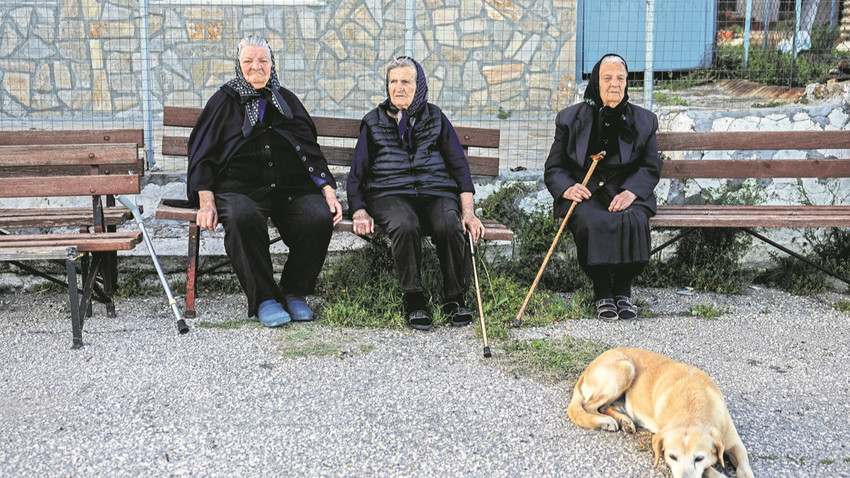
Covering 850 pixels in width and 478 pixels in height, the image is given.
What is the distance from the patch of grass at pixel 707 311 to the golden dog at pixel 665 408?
158 cm

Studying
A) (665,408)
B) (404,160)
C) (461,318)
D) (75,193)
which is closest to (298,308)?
(461,318)

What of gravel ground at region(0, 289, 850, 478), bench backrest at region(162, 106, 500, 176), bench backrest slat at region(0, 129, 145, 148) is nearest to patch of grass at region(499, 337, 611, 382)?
gravel ground at region(0, 289, 850, 478)

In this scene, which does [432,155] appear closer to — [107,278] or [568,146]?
[568,146]

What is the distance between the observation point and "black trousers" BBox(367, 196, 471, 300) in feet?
15.2

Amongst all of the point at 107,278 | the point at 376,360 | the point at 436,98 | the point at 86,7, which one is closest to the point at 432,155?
the point at 376,360

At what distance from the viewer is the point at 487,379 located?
3.90 metres

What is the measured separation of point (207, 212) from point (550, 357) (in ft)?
6.58

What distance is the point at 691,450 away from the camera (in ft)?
9.09

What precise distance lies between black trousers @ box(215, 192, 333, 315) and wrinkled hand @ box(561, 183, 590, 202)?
4.54ft

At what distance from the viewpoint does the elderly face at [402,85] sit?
485cm

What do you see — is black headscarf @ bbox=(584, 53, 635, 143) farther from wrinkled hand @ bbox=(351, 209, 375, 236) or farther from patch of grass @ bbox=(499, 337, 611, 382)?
wrinkled hand @ bbox=(351, 209, 375, 236)

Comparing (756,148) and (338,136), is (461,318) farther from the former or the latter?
A: (756,148)

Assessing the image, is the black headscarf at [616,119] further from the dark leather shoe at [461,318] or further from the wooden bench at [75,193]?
the wooden bench at [75,193]

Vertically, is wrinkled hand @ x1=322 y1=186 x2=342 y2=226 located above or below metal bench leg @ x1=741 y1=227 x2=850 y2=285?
above
